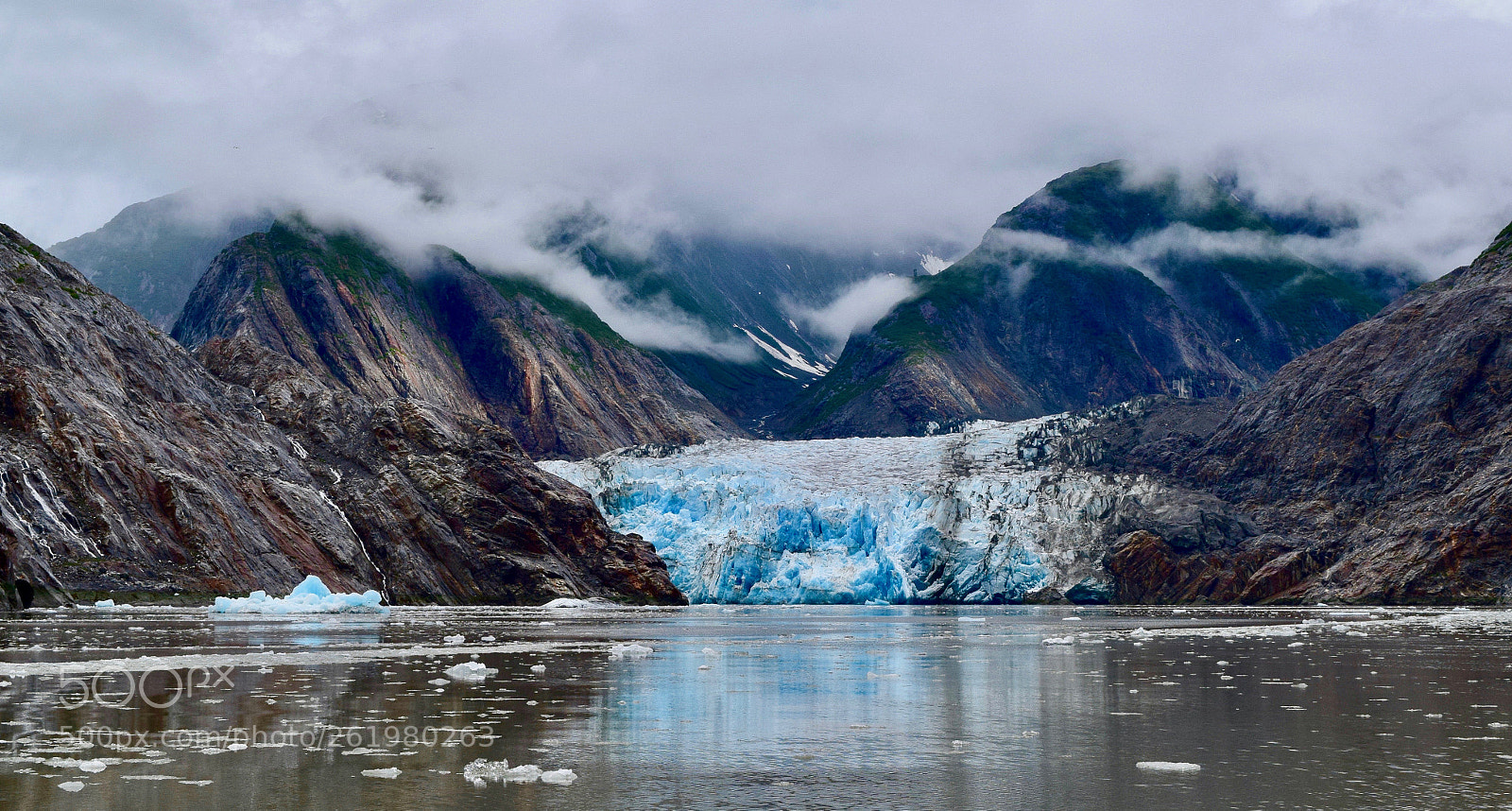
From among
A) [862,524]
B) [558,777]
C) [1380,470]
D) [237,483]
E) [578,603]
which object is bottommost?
Result: [578,603]

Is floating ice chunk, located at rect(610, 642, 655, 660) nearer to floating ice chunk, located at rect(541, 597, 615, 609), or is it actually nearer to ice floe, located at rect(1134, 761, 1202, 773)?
ice floe, located at rect(1134, 761, 1202, 773)

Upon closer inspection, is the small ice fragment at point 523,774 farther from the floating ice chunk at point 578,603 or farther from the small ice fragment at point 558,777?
the floating ice chunk at point 578,603

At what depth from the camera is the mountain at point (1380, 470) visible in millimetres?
102812

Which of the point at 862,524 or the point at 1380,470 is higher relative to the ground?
the point at 1380,470

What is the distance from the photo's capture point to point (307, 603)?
76750 mm

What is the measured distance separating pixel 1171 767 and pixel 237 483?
278ft

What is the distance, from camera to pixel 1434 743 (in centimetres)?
1738

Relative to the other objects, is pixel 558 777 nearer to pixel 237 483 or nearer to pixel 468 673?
pixel 468 673

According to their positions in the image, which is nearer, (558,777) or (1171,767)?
(558,777)

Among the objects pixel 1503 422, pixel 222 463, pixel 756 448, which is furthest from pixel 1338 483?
pixel 222 463

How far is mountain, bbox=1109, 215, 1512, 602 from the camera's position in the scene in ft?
337

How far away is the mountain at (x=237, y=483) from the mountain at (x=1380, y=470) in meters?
57.5

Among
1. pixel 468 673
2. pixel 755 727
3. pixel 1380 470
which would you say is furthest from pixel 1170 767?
pixel 1380 470

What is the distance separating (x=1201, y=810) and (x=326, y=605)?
2855 inches
